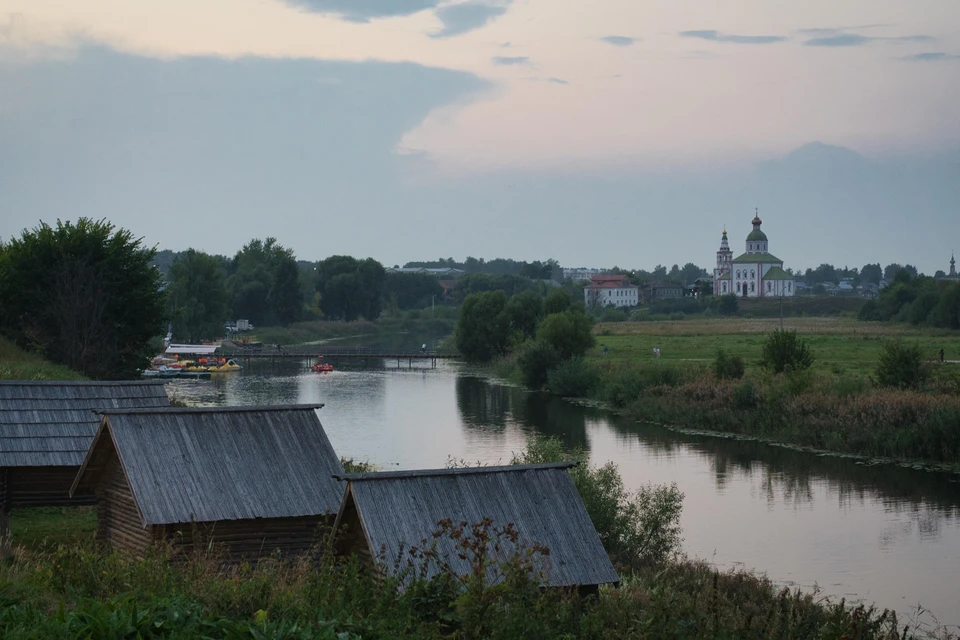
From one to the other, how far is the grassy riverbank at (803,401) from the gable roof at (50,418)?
2683cm

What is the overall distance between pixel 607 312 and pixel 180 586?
141575 mm

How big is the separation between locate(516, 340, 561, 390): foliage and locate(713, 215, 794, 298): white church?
11994 cm

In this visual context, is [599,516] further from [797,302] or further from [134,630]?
[797,302]

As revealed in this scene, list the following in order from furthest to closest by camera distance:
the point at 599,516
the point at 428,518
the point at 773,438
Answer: the point at 773,438, the point at 599,516, the point at 428,518

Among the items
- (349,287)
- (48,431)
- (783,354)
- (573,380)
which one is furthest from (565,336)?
(349,287)

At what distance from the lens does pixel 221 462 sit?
55.3 feet

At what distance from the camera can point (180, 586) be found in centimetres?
952

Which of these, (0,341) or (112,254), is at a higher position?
(112,254)

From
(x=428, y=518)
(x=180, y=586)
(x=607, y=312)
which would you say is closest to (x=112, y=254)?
(x=428, y=518)

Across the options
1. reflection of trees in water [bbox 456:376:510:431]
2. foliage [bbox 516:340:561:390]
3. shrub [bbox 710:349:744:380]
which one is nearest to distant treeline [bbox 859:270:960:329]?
foliage [bbox 516:340:561:390]

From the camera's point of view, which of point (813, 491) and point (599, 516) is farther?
point (813, 491)

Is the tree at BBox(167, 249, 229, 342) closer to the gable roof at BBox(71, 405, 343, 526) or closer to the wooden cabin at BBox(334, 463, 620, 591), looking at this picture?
the gable roof at BBox(71, 405, 343, 526)

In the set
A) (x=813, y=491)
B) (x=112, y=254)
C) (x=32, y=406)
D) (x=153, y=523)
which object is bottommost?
(x=813, y=491)

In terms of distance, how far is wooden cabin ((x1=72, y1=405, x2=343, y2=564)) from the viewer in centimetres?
1623
